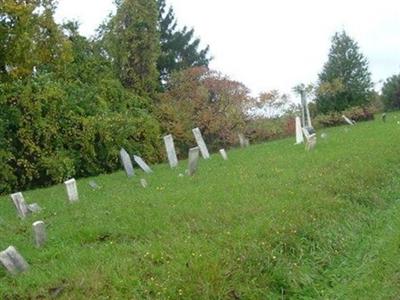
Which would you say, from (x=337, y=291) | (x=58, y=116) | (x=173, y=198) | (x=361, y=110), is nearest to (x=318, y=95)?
(x=361, y=110)

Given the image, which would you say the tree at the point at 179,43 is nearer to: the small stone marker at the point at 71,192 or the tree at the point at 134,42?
the tree at the point at 134,42

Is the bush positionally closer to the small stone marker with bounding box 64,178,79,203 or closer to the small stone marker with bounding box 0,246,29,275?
the small stone marker with bounding box 64,178,79,203

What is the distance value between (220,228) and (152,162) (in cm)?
1941

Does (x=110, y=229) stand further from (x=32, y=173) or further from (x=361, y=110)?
(x=361, y=110)

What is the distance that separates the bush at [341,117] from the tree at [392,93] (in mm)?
7253

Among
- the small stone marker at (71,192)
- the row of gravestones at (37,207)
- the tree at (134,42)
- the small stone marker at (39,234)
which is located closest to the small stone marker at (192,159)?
the row of gravestones at (37,207)

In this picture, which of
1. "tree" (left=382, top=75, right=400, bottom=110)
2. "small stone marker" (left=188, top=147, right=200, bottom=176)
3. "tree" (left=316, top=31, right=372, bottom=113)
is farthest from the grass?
"tree" (left=382, top=75, right=400, bottom=110)

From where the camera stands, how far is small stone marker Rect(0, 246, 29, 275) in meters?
6.59

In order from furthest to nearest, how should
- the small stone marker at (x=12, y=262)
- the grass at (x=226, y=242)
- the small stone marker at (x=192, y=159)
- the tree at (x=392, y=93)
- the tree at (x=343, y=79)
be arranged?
1. the tree at (x=392, y=93)
2. the tree at (x=343, y=79)
3. the small stone marker at (x=192, y=159)
4. the small stone marker at (x=12, y=262)
5. the grass at (x=226, y=242)

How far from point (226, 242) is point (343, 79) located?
1641 inches

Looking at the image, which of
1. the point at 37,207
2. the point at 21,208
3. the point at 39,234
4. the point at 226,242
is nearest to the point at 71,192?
the point at 37,207

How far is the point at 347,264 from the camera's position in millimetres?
7090

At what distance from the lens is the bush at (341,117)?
4309cm

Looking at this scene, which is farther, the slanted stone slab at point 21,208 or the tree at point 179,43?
the tree at point 179,43
